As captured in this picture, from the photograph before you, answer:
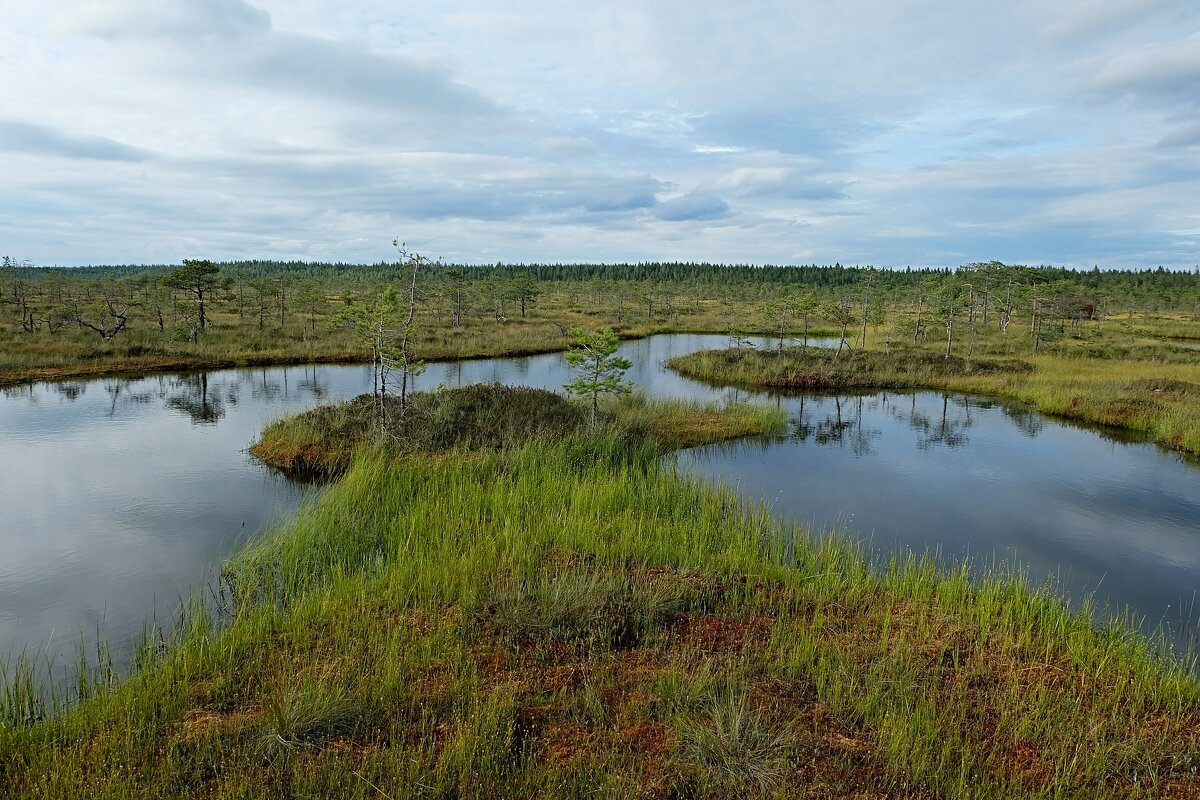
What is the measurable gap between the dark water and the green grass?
1897 mm

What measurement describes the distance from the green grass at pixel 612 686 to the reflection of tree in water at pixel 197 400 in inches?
530

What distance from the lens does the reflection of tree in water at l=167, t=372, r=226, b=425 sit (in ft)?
67.9

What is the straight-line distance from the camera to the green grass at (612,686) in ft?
15.3

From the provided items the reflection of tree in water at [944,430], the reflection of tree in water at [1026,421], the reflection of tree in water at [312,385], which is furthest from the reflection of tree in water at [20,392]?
the reflection of tree in water at [1026,421]

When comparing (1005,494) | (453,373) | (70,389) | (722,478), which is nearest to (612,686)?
(722,478)

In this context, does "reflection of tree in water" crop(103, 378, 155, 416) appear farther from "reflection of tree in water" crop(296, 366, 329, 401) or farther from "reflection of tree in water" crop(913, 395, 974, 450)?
"reflection of tree in water" crop(913, 395, 974, 450)

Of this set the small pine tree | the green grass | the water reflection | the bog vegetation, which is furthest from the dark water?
the small pine tree

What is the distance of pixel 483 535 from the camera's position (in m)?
9.41

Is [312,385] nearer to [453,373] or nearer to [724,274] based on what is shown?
[453,373]

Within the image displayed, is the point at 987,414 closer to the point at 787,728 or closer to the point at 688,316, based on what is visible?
the point at 787,728

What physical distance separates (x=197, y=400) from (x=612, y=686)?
2297cm

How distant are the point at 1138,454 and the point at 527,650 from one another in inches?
766

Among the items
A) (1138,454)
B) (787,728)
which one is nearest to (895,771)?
(787,728)

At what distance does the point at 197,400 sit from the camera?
23.2 meters
